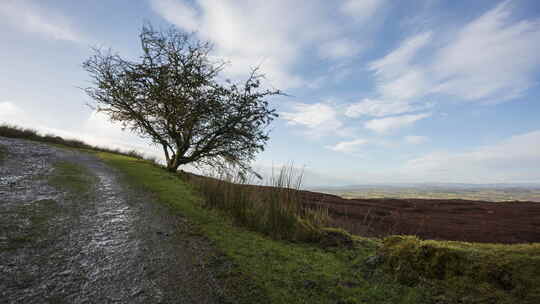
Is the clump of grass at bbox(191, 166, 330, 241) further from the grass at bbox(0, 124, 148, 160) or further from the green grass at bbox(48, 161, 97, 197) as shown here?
the grass at bbox(0, 124, 148, 160)

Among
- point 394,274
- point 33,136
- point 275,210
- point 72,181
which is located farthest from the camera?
point 33,136

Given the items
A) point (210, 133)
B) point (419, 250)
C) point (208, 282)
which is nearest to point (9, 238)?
point (208, 282)

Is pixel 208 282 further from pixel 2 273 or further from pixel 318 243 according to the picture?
pixel 2 273

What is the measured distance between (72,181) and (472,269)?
8937 millimetres

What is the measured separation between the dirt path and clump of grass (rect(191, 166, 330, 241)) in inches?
42.8

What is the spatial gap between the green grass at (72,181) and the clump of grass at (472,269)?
673 cm

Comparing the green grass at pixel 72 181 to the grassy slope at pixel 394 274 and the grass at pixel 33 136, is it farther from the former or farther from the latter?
the grass at pixel 33 136

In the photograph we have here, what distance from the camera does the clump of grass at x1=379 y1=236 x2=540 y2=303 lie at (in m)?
1.79

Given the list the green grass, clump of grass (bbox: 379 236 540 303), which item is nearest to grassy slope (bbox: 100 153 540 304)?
clump of grass (bbox: 379 236 540 303)

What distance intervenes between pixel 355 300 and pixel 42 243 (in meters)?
3.79

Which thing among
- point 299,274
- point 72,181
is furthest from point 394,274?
point 72,181

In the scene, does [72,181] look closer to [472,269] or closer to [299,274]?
[299,274]

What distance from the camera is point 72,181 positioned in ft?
23.0

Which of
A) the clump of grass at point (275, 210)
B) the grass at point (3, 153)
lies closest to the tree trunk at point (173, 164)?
the grass at point (3, 153)
